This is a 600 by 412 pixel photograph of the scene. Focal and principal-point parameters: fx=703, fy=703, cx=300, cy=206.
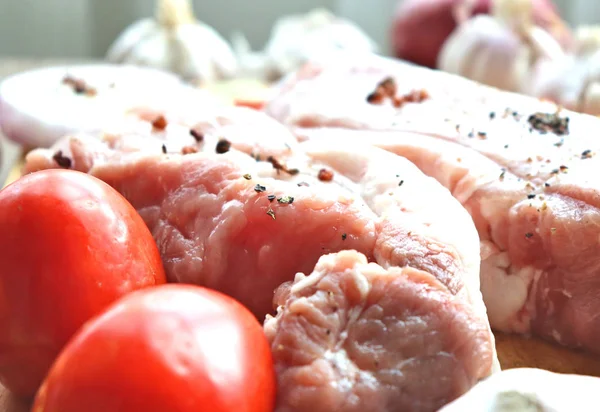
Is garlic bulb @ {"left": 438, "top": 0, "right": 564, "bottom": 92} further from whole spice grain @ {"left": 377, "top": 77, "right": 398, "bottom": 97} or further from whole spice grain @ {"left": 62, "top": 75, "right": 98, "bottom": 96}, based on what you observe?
whole spice grain @ {"left": 62, "top": 75, "right": 98, "bottom": 96}

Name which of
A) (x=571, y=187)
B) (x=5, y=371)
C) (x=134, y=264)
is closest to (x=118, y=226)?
(x=134, y=264)

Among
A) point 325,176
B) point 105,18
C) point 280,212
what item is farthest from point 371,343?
point 105,18

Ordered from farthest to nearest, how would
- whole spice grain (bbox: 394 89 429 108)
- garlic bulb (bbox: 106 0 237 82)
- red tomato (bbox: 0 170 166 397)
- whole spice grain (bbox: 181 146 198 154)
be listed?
garlic bulb (bbox: 106 0 237 82), whole spice grain (bbox: 394 89 429 108), whole spice grain (bbox: 181 146 198 154), red tomato (bbox: 0 170 166 397)

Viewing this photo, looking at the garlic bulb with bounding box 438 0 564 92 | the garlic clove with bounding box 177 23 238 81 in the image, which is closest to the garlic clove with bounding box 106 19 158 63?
the garlic clove with bounding box 177 23 238 81

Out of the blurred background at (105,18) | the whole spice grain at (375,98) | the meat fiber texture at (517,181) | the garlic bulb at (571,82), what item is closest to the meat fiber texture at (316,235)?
the meat fiber texture at (517,181)

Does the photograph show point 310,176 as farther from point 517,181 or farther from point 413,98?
point 413,98

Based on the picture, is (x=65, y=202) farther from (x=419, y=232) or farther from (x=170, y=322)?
(x=419, y=232)

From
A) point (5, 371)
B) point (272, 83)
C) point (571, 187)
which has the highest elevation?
point (571, 187)
